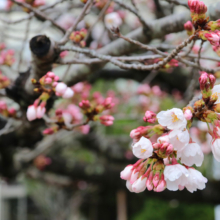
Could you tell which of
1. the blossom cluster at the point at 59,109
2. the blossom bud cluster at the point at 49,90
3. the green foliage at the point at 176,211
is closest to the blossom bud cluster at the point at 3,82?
the blossom cluster at the point at 59,109

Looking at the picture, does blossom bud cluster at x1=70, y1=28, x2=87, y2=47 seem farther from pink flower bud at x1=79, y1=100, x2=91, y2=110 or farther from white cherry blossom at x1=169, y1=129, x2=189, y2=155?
white cherry blossom at x1=169, y1=129, x2=189, y2=155

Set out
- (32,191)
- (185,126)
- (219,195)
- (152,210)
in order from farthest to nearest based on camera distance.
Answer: (32,191) → (152,210) → (219,195) → (185,126)

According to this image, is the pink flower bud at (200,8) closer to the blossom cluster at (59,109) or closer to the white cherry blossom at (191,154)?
the white cherry blossom at (191,154)

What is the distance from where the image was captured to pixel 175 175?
1.98 ft

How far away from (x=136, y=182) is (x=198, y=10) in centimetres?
48

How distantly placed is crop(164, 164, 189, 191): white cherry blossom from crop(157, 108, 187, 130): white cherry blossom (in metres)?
0.09

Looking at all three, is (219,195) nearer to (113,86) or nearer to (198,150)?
(198,150)

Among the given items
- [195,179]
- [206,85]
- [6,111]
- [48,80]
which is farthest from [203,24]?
[6,111]

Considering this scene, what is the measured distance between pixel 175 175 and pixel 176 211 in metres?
4.60

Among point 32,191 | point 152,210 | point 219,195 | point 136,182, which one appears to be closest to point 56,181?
point 32,191

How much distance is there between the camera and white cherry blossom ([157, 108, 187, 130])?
598 millimetres

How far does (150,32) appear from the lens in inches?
51.1

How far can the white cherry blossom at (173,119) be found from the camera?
598 millimetres

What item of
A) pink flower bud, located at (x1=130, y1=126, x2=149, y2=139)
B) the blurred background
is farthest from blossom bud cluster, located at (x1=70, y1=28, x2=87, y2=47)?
pink flower bud, located at (x1=130, y1=126, x2=149, y2=139)
